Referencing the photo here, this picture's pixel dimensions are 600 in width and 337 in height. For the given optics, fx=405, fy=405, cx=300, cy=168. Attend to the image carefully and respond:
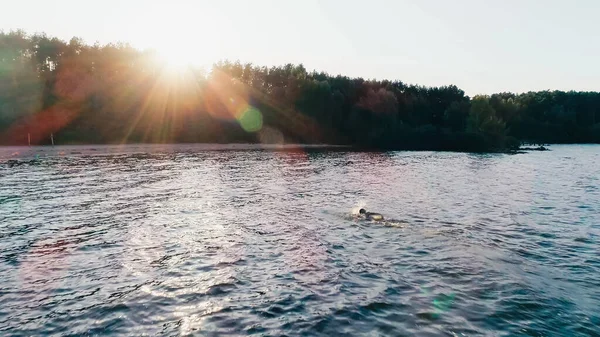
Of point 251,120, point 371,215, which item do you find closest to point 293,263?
point 371,215

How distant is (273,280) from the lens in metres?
18.8

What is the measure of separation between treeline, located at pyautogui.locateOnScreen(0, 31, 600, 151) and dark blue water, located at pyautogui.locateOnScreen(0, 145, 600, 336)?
292 feet

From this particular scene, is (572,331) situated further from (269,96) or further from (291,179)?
(269,96)

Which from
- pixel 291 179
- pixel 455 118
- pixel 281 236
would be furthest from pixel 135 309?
pixel 455 118

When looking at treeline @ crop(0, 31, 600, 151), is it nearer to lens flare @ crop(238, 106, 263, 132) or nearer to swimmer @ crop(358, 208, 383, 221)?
lens flare @ crop(238, 106, 263, 132)

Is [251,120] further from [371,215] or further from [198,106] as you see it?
[371,215]

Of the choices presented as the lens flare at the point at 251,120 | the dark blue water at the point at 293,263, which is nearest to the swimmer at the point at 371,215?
the dark blue water at the point at 293,263

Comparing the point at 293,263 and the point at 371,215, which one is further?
the point at 371,215

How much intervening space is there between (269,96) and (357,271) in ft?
490

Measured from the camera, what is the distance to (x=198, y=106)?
14938 cm

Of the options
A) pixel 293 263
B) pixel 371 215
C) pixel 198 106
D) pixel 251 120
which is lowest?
pixel 293 263

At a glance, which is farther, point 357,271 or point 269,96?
point 269,96

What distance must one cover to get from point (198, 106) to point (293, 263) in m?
136

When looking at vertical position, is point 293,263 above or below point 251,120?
below
